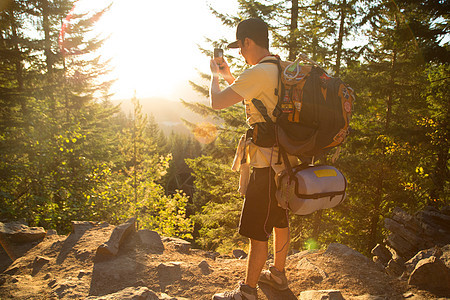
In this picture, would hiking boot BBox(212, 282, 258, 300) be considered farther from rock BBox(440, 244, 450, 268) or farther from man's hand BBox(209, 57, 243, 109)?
rock BBox(440, 244, 450, 268)

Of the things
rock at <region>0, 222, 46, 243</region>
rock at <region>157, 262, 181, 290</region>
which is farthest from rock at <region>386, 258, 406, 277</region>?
rock at <region>0, 222, 46, 243</region>

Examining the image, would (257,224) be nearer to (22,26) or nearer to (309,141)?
(309,141)

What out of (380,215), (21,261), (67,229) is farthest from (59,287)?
(380,215)

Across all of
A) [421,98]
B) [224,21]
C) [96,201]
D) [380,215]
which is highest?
[224,21]

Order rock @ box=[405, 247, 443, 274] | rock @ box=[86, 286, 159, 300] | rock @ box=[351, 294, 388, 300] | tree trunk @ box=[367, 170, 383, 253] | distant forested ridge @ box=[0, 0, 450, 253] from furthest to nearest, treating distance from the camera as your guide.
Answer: tree trunk @ box=[367, 170, 383, 253]
distant forested ridge @ box=[0, 0, 450, 253]
rock @ box=[405, 247, 443, 274]
rock @ box=[351, 294, 388, 300]
rock @ box=[86, 286, 159, 300]

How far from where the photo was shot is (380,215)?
444 inches

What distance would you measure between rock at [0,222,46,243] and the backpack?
465cm

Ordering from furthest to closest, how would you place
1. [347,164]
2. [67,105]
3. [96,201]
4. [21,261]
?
[67,105] < [347,164] < [96,201] < [21,261]

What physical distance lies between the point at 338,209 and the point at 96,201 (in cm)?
907

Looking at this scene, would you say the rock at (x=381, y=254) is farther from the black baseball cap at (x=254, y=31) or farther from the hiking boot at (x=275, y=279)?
the black baseball cap at (x=254, y=31)

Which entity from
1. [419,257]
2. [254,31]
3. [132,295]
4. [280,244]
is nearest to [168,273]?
[132,295]

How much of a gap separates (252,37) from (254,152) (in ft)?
3.36

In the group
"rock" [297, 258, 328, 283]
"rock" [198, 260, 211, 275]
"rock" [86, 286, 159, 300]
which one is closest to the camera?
"rock" [86, 286, 159, 300]

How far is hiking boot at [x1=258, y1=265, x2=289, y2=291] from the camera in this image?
9.32 ft
